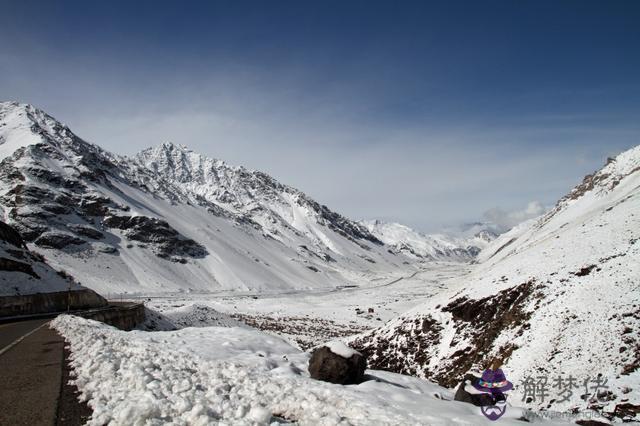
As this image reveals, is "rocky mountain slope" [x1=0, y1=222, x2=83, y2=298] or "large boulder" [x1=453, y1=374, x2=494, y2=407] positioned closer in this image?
"large boulder" [x1=453, y1=374, x2=494, y2=407]

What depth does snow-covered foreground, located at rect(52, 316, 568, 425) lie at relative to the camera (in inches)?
304

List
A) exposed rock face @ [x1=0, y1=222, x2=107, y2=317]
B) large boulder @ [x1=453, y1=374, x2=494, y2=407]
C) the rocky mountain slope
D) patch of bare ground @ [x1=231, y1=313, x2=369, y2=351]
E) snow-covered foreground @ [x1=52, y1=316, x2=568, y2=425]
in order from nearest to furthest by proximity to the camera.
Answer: snow-covered foreground @ [x1=52, y1=316, x2=568, y2=425] < large boulder @ [x1=453, y1=374, x2=494, y2=407] < exposed rock face @ [x1=0, y1=222, x2=107, y2=317] < the rocky mountain slope < patch of bare ground @ [x1=231, y1=313, x2=369, y2=351]

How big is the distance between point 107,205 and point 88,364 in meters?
186

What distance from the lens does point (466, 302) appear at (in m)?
28.5

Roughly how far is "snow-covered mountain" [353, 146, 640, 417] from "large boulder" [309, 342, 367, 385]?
7520 mm

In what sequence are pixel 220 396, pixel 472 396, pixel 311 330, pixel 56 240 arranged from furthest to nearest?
pixel 56 240
pixel 311 330
pixel 472 396
pixel 220 396

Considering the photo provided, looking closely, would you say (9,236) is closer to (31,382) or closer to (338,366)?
(31,382)

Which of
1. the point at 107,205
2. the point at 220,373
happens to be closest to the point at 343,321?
the point at 220,373

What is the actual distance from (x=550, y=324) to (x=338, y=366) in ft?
41.1

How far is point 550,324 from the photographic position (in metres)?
19.6

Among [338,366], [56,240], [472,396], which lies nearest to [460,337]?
[472,396]

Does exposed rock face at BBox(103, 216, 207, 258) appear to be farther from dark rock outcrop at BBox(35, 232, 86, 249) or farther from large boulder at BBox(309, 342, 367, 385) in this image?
large boulder at BBox(309, 342, 367, 385)

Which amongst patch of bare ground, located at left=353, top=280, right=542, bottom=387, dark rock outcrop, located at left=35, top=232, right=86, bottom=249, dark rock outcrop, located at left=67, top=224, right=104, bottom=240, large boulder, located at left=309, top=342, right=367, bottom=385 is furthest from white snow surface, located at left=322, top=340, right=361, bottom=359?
dark rock outcrop, located at left=67, top=224, right=104, bottom=240

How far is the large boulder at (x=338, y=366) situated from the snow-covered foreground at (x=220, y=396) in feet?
2.79
